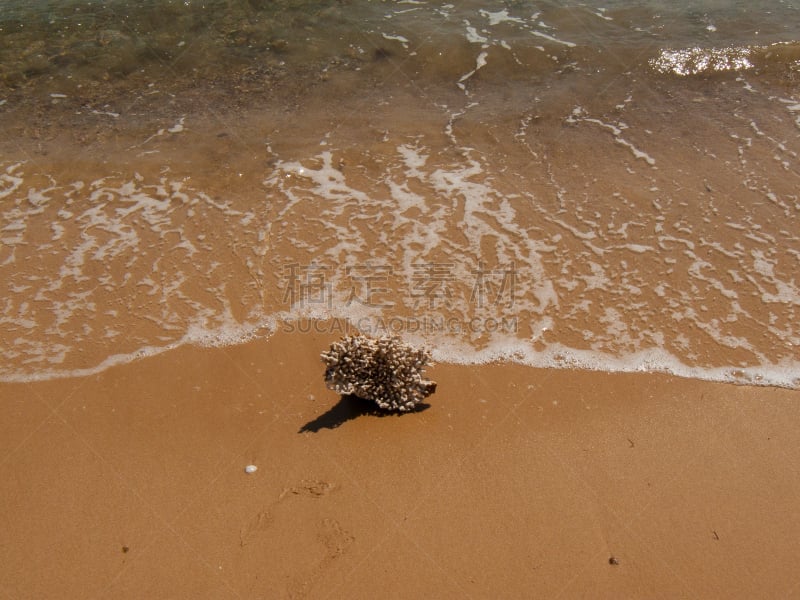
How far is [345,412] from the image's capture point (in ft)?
16.8

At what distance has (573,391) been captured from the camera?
535cm

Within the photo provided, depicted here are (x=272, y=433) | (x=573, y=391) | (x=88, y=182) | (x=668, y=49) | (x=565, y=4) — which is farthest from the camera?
(x=565, y=4)

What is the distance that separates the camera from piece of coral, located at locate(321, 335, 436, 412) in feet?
16.4

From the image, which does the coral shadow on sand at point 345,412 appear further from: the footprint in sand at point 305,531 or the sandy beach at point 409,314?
the footprint in sand at point 305,531

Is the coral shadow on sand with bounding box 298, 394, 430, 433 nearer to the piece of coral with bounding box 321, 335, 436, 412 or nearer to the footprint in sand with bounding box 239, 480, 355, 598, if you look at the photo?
the piece of coral with bounding box 321, 335, 436, 412

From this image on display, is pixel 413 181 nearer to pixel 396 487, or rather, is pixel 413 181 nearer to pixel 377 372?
pixel 377 372

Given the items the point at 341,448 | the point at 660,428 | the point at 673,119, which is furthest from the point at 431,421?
the point at 673,119

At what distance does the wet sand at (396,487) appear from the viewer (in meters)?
3.99

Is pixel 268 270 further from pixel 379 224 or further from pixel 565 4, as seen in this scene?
pixel 565 4

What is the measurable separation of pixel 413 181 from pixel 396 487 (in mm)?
5172

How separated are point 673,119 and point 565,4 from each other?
221 inches

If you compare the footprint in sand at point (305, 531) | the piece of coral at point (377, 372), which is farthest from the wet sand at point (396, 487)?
the piece of coral at point (377, 372)

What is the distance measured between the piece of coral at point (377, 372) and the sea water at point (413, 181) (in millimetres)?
929

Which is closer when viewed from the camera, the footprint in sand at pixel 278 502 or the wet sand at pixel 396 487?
the wet sand at pixel 396 487
